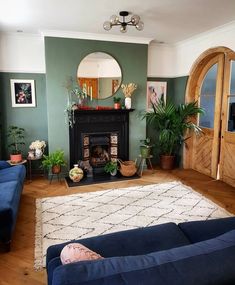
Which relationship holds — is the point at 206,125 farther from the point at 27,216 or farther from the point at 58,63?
the point at 27,216

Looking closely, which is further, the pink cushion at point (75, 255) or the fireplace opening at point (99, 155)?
the fireplace opening at point (99, 155)

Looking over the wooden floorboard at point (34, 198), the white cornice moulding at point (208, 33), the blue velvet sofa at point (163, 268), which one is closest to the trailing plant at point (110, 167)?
the wooden floorboard at point (34, 198)

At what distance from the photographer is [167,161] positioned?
5.12 meters

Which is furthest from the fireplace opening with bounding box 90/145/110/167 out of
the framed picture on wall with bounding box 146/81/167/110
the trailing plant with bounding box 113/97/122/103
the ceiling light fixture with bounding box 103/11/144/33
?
the ceiling light fixture with bounding box 103/11/144/33

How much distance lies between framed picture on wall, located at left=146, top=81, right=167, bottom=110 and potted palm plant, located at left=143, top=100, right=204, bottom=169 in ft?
0.44

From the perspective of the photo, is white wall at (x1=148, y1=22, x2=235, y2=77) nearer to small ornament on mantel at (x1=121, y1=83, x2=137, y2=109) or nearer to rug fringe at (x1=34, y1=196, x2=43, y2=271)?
small ornament on mantel at (x1=121, y1=83, x2=137, y2=109)

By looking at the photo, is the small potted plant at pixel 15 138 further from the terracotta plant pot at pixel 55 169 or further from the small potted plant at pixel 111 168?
the small potted plant at pixel 111 168

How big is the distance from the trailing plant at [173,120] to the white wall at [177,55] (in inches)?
29.6

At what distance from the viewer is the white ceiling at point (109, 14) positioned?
3.00 metres

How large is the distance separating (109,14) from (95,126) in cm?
198

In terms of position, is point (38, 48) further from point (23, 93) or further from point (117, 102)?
point (117, 102)

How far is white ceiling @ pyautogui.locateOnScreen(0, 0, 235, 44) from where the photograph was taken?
9.86ft

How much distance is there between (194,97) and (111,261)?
4.53 meters

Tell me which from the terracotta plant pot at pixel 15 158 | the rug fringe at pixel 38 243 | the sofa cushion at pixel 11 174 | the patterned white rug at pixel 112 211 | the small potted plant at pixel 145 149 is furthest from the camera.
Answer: the small potted plant at pixel 145 149
